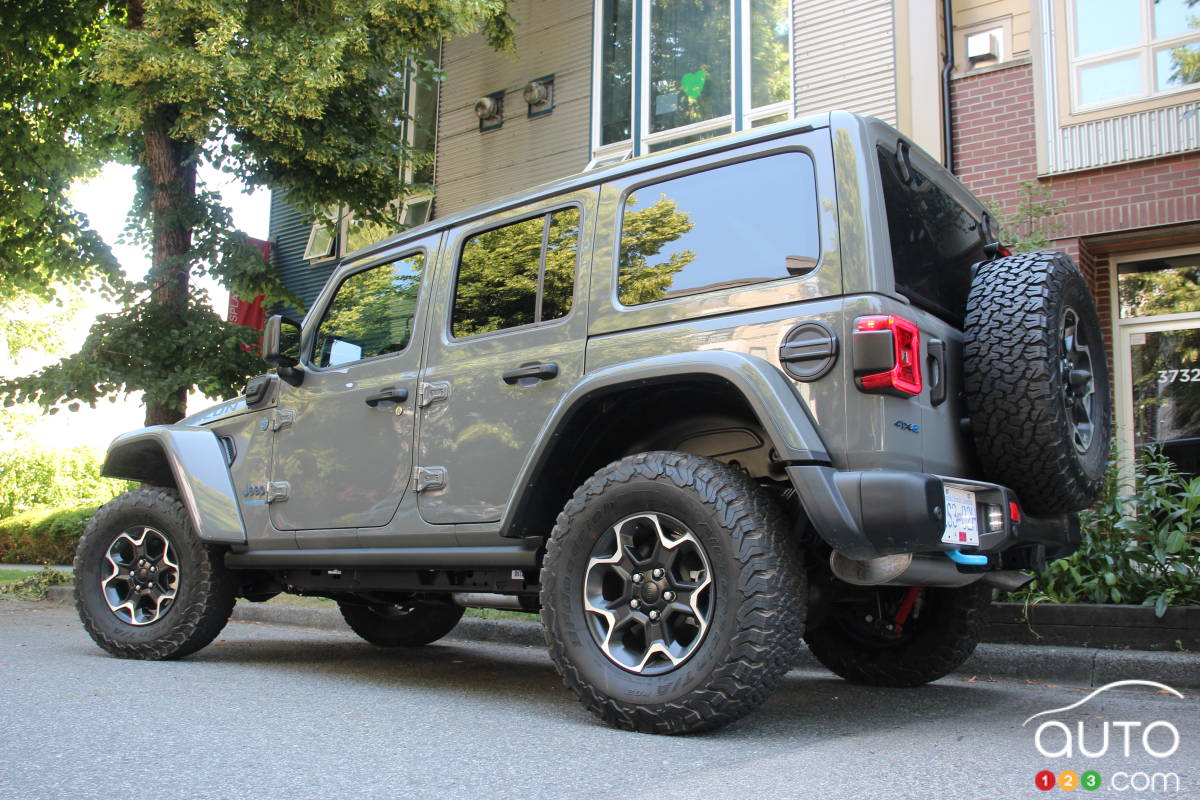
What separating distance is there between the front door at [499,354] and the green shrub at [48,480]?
65.6ft

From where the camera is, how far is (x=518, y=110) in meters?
14.1

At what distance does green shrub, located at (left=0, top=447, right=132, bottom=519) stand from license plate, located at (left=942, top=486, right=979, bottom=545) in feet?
72.1

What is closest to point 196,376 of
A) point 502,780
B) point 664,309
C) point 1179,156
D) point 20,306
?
point 664,309

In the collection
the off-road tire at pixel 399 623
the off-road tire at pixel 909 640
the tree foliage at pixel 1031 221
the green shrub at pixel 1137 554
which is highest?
the tree foliage at pixel 1031 221

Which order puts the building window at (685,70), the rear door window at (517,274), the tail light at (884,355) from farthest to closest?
the building window at (685,70), the rear door window at (517,274), the tail light at (884,355)

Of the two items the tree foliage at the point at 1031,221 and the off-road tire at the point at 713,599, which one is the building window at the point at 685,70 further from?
the off-road tire at the point at 713,599

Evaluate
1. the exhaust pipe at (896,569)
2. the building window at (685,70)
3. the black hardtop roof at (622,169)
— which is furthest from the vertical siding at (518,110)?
the exhaust pipe at (896,569)

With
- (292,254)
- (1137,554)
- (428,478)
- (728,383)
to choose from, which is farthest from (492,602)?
(292,254)

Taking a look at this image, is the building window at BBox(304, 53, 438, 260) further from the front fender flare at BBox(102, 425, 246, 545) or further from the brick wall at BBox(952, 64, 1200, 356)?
the front fender flare at BBox(102, 425, 246, 545)

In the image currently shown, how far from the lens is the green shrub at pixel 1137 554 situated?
212 inches

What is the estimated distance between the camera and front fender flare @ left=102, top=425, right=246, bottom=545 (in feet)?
17.5

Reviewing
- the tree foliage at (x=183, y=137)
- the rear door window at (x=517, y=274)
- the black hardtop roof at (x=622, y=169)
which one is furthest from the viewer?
the tree foliage at (x=183, y=137)

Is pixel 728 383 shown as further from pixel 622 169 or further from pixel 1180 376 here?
pixel 1180 376

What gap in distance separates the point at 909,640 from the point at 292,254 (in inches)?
586
